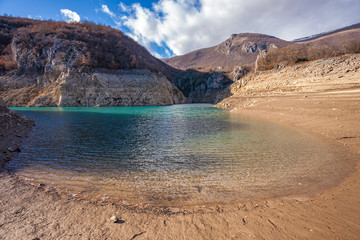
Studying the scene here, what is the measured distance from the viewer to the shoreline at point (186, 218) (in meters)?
2.81

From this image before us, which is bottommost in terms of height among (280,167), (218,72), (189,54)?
(280,167)

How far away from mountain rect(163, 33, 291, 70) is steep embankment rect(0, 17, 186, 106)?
58.4 metres

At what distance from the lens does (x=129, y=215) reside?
334 cm

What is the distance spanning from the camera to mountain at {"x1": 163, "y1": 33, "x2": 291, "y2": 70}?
339ft

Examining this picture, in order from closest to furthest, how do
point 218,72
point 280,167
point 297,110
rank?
1. point 280,167
2. point 297,110
3. point 218,72

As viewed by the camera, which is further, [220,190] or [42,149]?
[42,149]

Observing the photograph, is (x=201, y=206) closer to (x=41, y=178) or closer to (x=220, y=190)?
(x=220, y=190)

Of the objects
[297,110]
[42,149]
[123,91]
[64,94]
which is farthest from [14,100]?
[297,110]

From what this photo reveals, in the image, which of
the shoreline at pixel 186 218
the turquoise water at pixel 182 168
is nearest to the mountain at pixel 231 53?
the turquoise water at pixel 182 168

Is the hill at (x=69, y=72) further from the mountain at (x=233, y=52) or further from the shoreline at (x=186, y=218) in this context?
the mountain at (x=233, y=52)

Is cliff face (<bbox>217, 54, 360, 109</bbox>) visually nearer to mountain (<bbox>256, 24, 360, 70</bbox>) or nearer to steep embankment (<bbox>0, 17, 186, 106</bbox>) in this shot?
mountain (<bbox>256, 24, 360, 70</bbox>)

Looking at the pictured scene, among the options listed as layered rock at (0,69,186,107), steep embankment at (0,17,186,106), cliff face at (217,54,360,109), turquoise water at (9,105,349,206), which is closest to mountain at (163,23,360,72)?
steep embankment at (0,17,186,106)

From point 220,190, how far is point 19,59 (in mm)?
63565

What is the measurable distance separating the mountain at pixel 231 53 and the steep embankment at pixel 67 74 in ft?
192
